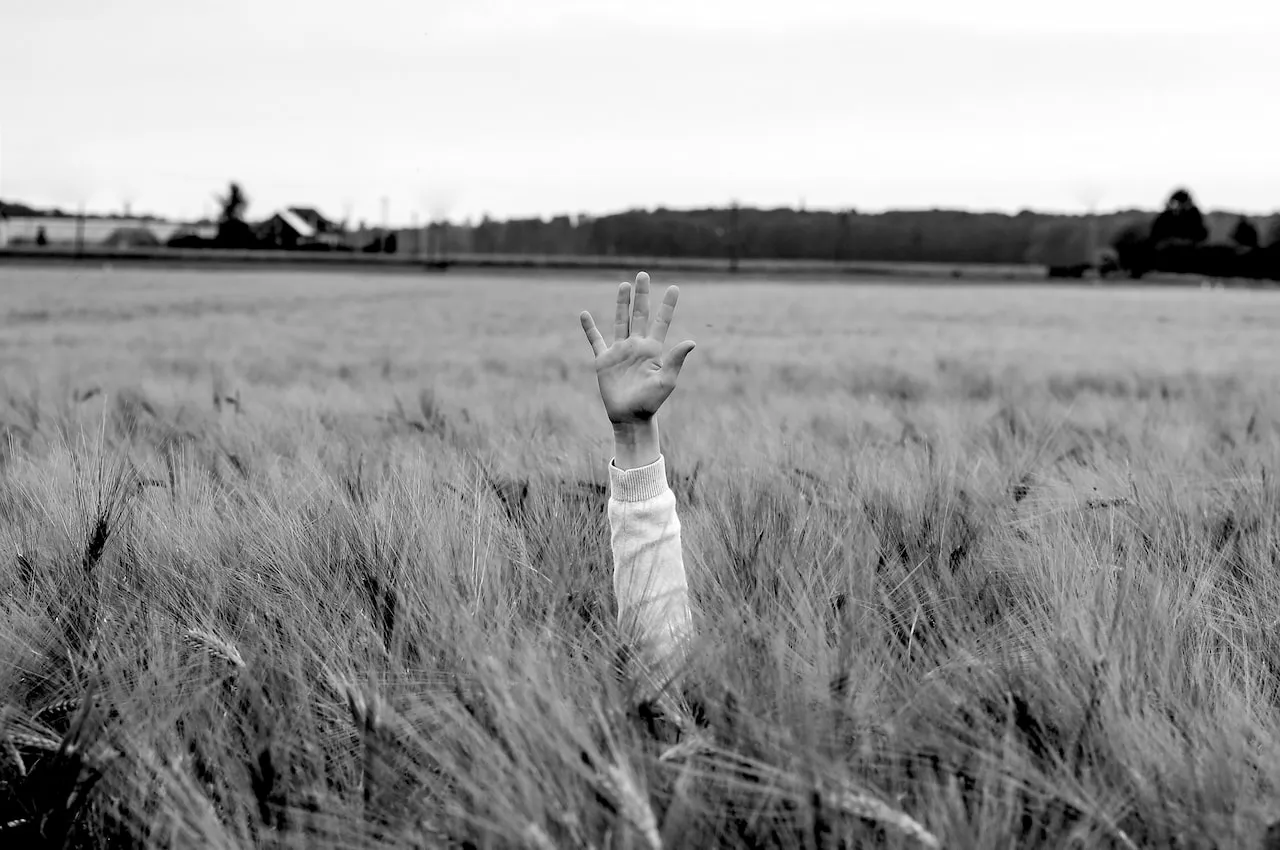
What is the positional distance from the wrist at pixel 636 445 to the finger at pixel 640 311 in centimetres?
20

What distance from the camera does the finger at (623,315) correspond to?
177 cm

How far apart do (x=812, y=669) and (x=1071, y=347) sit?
26.9 feet

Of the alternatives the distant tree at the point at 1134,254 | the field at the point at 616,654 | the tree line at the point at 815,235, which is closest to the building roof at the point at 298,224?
the tree line at the point at 815,235

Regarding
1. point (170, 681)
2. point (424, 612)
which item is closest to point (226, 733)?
point (170, 681)

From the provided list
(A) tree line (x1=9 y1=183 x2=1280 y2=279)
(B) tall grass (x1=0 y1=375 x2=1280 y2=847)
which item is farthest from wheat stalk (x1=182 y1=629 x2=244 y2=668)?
(A) tree line (x1=9 y1=183 x2=1280 y2=279)

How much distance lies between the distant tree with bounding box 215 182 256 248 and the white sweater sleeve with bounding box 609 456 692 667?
73527 millimetres

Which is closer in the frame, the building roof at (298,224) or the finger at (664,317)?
the finger at (664,317)

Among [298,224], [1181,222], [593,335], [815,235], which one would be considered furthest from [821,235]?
[593,335]

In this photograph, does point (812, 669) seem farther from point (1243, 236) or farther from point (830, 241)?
point (830, 241)

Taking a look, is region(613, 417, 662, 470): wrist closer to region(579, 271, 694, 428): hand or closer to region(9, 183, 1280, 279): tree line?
region(579, 271, 694, 428): hand

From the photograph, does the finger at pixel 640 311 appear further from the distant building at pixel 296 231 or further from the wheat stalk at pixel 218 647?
the distant building at pixel 296 231

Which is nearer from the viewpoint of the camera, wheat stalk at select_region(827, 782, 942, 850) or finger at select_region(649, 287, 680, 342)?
wheat stalk at select_region(827, 782, 942, 850)

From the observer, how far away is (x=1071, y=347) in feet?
27.5

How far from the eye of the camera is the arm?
1327mm
